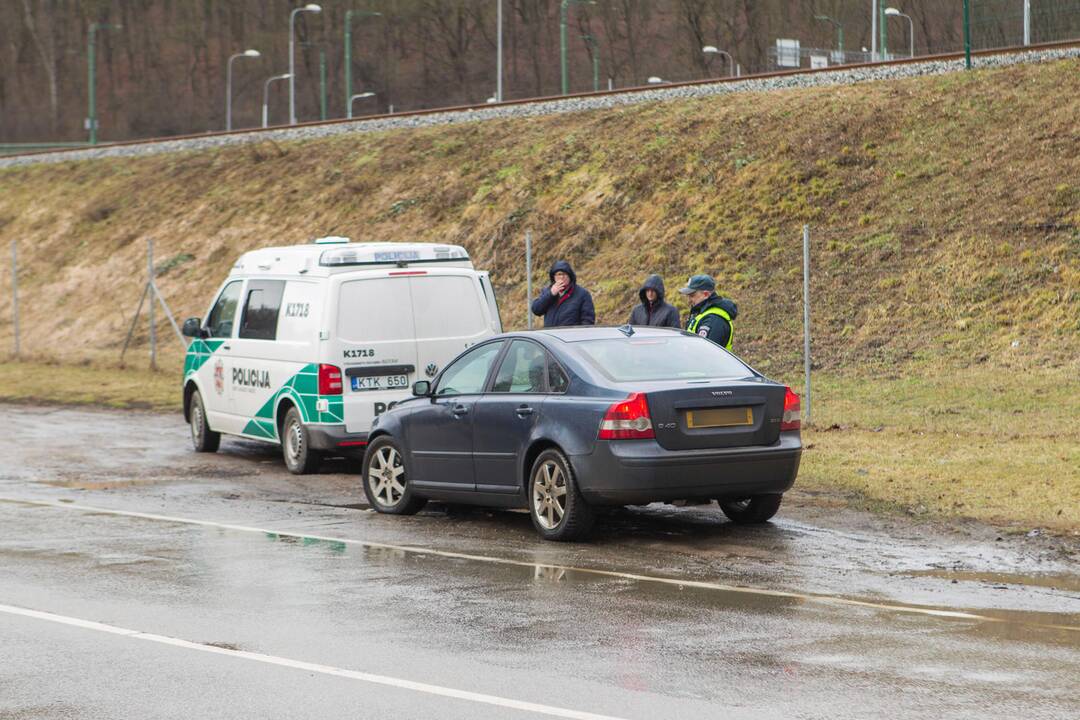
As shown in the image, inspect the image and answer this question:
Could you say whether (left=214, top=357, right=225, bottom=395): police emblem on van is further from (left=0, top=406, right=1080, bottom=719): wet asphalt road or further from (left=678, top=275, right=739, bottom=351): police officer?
(left=678, top=275, right=739, bottom=351): police officer

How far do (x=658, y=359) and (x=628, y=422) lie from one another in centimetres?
86

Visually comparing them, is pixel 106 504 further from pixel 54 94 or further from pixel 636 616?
pixel 54 94

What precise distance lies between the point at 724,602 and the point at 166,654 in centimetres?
299

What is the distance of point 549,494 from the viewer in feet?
35.6

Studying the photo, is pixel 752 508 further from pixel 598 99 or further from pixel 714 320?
pixel 598 99

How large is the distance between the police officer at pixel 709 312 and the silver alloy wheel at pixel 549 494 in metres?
3.06

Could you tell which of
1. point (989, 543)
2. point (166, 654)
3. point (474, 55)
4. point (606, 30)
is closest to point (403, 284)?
point (989, 543)

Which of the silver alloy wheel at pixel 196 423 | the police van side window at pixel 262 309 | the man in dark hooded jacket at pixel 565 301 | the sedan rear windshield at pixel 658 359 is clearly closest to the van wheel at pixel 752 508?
the sedan rear windshield at pixel 658 359

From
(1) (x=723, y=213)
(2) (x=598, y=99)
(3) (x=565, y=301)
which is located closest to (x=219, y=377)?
(3) (x=565, y=301)

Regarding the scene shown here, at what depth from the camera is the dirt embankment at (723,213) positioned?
23.5m

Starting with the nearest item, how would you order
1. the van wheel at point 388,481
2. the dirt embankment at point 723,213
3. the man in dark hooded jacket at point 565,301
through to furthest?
the van wheel at point 388,481
the man in dark hooded jacket at point 565,301
the dirt embankment at point 723,213

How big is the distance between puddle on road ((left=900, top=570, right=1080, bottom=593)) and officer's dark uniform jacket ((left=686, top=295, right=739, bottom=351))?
429 centimetres

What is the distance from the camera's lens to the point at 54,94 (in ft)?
356

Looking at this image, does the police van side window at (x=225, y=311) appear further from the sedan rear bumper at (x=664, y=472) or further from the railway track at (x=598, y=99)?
the railway track at (x=598, y=99)
